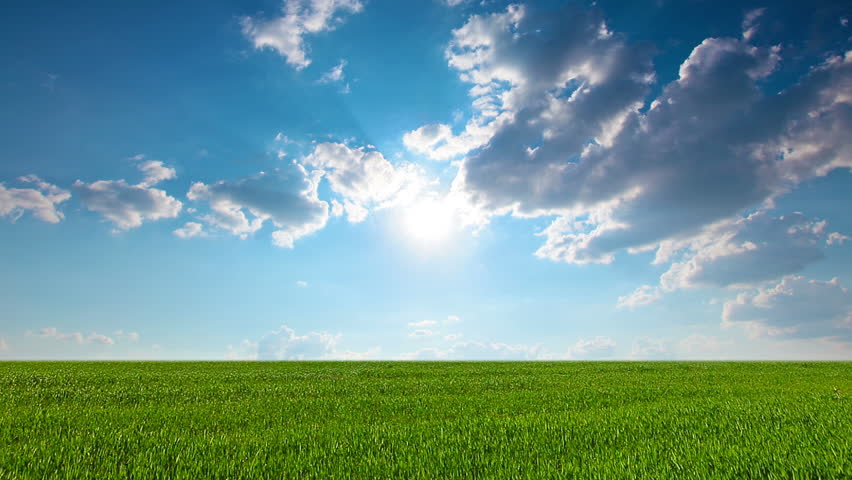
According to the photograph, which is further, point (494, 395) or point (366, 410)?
point (494, 395)

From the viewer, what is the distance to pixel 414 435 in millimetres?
8492

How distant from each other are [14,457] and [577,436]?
942cm

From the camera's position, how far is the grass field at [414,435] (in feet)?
21.7

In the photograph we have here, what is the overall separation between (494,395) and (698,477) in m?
8.59

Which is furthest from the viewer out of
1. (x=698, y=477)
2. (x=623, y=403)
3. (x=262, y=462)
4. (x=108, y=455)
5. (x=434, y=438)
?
(x=623, y=403)

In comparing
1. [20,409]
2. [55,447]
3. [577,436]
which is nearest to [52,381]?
[20,409]

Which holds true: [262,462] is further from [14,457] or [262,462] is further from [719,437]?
[719,437]

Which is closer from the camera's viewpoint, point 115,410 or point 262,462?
point 262,462

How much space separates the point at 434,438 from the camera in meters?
8.27

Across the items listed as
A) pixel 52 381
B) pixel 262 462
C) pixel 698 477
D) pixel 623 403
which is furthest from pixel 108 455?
pixel 52 381

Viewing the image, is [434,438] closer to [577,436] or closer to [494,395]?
[577,436]

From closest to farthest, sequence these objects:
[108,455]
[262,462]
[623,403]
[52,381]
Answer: [262,462] < [108,455] < [623,403] < [52,381]

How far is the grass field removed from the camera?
21.7 ft

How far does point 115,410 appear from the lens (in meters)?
11.6
